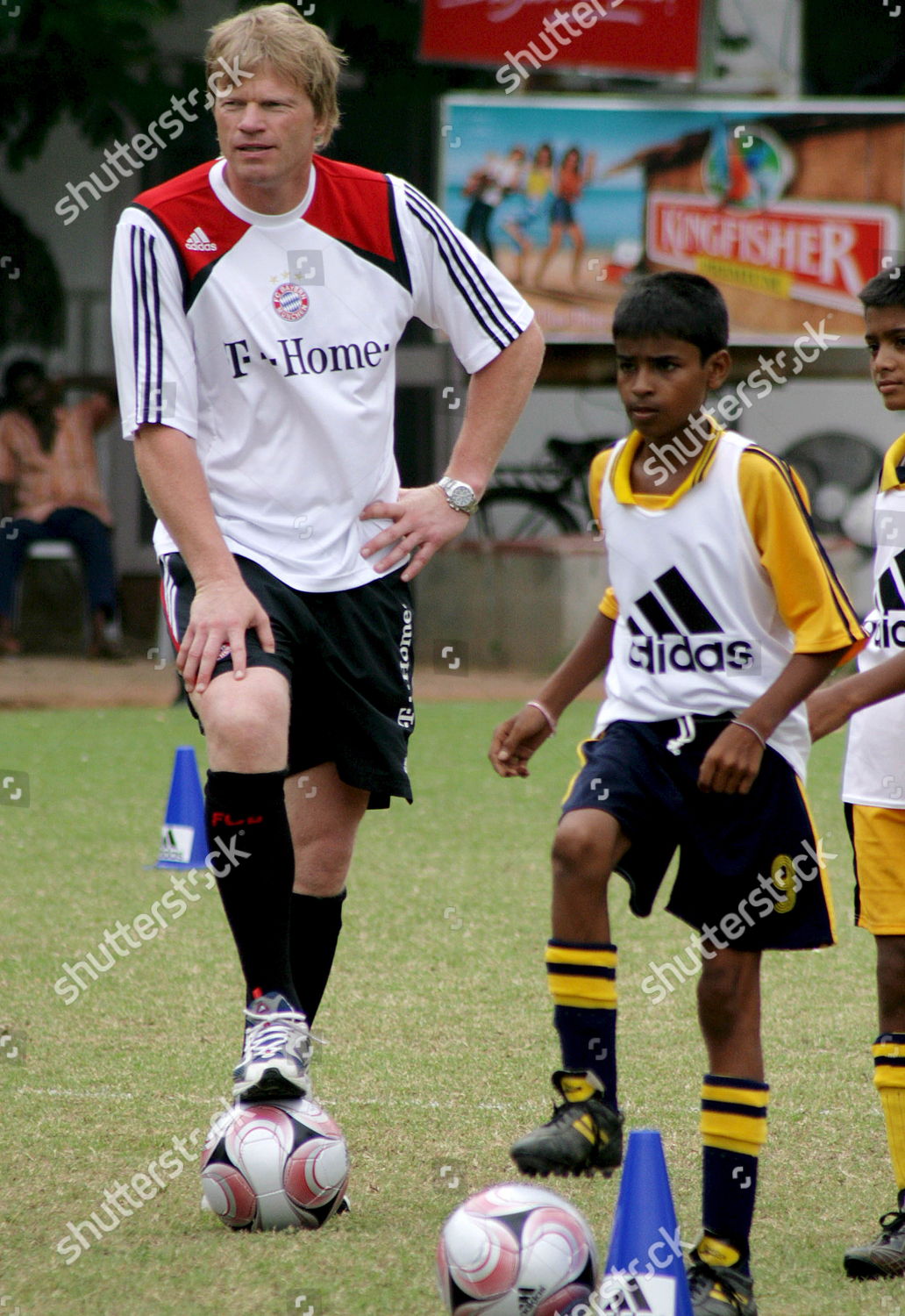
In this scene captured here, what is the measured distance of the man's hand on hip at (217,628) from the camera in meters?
3.32

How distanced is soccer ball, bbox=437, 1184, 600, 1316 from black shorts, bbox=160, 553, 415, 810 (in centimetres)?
103

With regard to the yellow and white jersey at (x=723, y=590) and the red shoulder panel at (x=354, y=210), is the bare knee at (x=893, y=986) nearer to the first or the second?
the yellow and white jersey at (x=723, y=590)

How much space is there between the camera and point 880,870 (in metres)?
3.45

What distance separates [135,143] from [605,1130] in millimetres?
14580

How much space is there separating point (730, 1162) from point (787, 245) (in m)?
12.5

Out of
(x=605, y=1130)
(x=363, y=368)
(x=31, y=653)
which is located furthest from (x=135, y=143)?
(x=605, y=1130)

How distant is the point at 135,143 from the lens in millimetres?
16359

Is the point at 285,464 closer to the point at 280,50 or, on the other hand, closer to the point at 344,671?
the point at 344,671

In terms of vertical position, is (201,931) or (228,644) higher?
(228,644)

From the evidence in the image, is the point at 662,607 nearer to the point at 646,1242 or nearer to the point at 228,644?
the point at 228,644

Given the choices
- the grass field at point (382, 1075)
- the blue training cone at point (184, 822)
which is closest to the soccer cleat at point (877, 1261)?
the grass field at point (382, 1075)

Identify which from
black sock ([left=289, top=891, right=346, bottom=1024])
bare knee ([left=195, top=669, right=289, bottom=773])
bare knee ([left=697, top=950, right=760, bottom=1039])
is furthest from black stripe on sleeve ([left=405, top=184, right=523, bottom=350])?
bare knee ([left=697, top=950, right=760, bottom=1039])

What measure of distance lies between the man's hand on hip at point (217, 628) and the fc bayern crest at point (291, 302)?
55cm

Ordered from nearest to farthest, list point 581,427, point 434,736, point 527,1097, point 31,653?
1. point 527,1097
2. point 434,736
3. point 31,653
4. point 581,427
